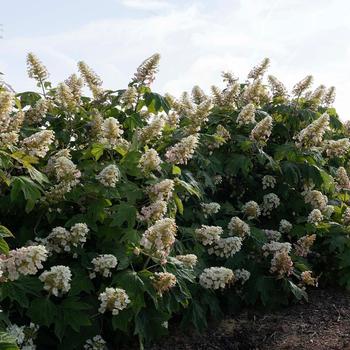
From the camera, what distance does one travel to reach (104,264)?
3.79 meters

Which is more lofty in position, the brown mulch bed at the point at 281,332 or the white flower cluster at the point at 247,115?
the white flower cluster at the point at 247,115

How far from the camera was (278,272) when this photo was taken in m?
4.93

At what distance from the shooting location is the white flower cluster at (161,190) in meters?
4.01

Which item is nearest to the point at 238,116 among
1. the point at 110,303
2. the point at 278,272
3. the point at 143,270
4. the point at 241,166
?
the point at 241,166

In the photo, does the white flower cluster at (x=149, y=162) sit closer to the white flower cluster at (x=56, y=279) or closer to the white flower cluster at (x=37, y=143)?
the white flower cluster at (x=37, y=143)

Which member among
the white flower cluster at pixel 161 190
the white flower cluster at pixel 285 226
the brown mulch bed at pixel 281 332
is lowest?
the brown mulch bed at pixel 281 332

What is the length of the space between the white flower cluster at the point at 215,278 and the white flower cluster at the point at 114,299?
2.91 ft

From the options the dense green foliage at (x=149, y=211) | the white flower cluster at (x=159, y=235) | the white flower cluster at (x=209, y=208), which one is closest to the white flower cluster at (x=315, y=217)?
the dense green foliage at (x=149, y=211)

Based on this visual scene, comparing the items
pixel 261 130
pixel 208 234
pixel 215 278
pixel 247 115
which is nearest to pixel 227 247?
pixel 208 234

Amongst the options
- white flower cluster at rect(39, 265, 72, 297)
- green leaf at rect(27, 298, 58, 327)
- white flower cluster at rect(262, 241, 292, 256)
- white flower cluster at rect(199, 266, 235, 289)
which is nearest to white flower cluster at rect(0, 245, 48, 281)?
white flower cluster at rect(39, 265, 72, 297)

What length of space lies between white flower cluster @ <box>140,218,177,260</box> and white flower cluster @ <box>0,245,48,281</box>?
72cm

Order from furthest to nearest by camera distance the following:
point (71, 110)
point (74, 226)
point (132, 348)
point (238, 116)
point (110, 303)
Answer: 1. point (238, 116)
2. point (71, 110)
3. point (132, 348)
4. point (74, 226)
5. point (110, 303)

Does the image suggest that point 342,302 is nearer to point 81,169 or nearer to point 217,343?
point 217,343

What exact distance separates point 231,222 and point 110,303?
1690mm
